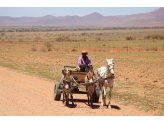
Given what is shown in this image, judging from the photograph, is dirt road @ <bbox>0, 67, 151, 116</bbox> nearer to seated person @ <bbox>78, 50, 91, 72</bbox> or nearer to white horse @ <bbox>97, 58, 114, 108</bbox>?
white horse @ <bbox>97, 58, 114, 108</bbox>

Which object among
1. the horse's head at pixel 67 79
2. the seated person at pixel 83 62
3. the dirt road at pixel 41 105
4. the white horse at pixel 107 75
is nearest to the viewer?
the dirt road at pixel 41 105

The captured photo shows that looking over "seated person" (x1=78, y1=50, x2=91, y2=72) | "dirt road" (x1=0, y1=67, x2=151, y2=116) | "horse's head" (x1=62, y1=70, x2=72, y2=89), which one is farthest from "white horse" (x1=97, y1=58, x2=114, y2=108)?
"horse's head" (x1=62, y1=70, x2=72, y2=89)

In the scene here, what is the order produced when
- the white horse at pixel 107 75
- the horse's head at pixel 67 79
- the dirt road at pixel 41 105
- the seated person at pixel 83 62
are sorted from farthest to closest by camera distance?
the seated person at pixel 83 62
the horse's head at pixel 67 79
the white horse at pixel 107 75
the dirt road at pixel 41 105

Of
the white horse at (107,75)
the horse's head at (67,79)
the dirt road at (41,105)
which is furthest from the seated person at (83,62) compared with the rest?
the dirt road at (41,105)

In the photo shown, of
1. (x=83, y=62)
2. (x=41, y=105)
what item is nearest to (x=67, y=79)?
(x=41, y=105)

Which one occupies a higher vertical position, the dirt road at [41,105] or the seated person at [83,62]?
the seated person at [83,62]

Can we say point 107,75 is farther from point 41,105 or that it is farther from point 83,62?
point 41,105

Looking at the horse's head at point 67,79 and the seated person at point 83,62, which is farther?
the seated person at point 83,62

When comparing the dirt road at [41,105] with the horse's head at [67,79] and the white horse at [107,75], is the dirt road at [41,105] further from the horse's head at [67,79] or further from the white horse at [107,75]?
the horse's head at [67,79]

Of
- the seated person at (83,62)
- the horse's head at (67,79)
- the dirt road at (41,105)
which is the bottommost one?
the dirt road at (41,105)

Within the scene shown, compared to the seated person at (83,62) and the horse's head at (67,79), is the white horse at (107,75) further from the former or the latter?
the horse's head at (67,79)

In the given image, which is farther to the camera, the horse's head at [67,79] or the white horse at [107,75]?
the horse's head at [67,79]
